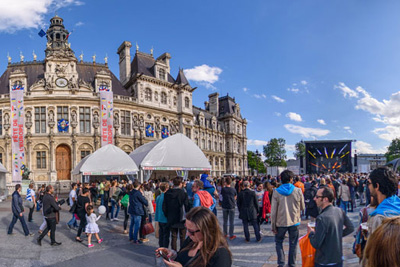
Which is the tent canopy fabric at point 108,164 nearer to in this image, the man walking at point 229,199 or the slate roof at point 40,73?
the man walking at point 229,199

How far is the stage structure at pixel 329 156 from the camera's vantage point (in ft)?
119

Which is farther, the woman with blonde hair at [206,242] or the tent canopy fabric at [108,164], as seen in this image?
the tent canopy fabric at [108,164]

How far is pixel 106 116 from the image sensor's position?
3603cm

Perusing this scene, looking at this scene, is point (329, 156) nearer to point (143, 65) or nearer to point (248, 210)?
point (143, 65)

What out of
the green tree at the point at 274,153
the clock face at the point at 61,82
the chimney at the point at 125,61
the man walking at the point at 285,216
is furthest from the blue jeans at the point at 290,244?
the green tree at the point at 274,153

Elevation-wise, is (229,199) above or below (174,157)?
below

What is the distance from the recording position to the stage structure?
119ft

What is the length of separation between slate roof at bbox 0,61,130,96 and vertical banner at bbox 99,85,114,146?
9.33ft

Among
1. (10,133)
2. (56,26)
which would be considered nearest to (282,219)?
(10,133)

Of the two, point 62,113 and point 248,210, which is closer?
point 248,210

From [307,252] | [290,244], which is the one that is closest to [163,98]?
[290,244]

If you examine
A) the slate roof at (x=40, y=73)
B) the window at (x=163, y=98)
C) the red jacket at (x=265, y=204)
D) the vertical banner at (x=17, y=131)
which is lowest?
the red jacket at (x=265, y=204)

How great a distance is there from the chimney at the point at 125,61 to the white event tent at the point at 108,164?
79.6ft

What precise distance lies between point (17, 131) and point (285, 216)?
112ft
